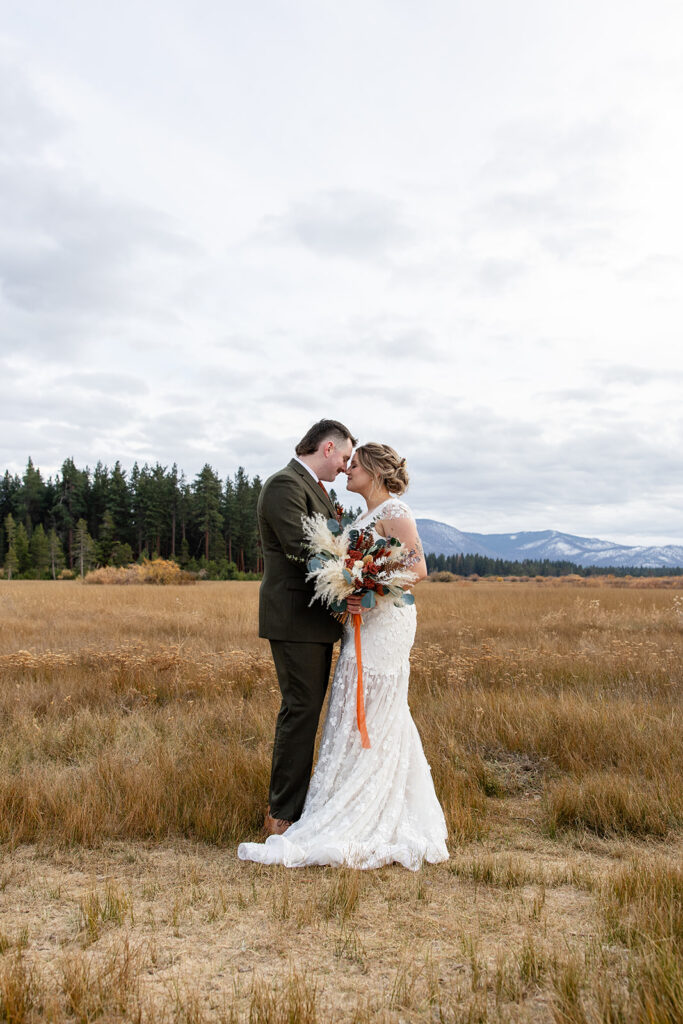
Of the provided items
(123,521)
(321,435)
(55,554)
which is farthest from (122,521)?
(321,435)

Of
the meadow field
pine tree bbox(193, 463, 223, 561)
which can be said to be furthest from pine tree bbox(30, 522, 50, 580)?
the meadow field

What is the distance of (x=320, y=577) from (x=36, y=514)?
77.6m

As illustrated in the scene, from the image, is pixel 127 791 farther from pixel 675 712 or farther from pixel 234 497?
pixel 234 497

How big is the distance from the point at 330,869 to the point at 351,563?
179 centimetres

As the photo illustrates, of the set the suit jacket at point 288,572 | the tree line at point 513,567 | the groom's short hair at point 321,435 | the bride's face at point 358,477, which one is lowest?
the tree line at point 513,567

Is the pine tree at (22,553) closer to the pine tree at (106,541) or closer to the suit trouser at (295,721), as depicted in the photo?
the pine tree at (106,541)

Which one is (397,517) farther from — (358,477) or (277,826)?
(277,826)

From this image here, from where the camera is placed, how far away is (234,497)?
2685 inches

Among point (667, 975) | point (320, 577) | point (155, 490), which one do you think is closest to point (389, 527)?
point (320, 577)

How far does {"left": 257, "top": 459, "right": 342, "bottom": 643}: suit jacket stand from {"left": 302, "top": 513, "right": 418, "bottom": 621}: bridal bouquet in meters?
0.12

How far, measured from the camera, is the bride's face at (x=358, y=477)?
4.35 metres

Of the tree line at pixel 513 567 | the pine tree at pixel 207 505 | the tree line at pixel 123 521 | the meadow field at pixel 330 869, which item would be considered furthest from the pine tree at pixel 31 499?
the meadow field at pixel 330 869

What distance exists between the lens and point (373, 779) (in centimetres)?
412

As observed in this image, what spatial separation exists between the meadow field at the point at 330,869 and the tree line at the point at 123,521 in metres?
48.8
